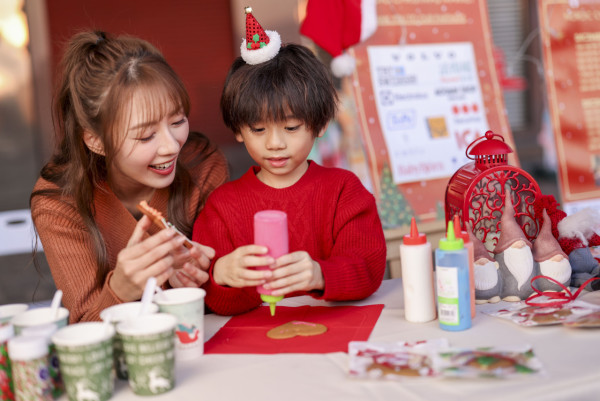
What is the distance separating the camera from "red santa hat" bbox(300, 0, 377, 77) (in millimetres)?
2609

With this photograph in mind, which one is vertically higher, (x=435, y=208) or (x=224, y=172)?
(x=224, y=172)

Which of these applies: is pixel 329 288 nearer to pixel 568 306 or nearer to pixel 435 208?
pixel 568 306

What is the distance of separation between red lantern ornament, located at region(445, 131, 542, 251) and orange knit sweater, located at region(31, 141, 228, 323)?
703mm

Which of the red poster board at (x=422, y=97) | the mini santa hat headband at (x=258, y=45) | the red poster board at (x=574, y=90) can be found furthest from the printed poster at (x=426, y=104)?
the mini santa hat headband at (x=258, y=45)

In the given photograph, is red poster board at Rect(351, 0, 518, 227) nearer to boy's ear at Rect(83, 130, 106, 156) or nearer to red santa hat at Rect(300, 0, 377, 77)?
red santa hat at Rect(300, 0, 377, 77)

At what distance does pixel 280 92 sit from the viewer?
1.34 m

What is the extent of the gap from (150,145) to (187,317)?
502mm

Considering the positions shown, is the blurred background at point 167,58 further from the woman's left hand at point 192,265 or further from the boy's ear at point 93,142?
the woman's left hand at point 192,265

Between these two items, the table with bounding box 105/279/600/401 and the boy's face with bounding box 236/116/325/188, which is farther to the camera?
the boy's face with bounding box 236/116/325/188

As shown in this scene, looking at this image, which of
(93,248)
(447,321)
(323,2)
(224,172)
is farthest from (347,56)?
(447,321)

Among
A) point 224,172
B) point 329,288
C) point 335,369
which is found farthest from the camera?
point 224,172

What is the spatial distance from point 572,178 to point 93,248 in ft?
8.64

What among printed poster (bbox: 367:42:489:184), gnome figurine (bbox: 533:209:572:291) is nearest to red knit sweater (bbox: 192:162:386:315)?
gnome figurine (bbox: 533:209:572:291)

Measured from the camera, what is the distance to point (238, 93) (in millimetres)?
1371
